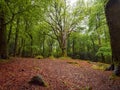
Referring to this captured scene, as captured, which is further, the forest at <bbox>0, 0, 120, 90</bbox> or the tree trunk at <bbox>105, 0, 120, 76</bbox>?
the forest at <bbox>0, 0, 120, 90</bbox>

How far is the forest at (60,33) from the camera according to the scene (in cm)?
1144

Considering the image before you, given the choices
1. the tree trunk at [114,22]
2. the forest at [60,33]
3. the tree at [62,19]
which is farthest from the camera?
the tree at [62,19]

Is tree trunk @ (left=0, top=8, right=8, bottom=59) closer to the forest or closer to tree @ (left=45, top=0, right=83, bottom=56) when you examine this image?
the forest

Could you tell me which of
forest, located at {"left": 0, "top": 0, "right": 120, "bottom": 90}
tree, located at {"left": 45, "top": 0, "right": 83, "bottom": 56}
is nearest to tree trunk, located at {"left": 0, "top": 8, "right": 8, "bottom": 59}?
forest, located at {"left": 0, "top": 0, "right": 120, "bottom": 90}

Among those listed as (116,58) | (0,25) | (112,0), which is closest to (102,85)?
(116,58)

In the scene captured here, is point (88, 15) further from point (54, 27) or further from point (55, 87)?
point (55, 87)

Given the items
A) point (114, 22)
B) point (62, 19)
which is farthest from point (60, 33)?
point (114, 22)

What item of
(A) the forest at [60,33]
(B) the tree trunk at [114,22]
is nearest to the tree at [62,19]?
(A) the forest at [60,33]

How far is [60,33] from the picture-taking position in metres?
33.3

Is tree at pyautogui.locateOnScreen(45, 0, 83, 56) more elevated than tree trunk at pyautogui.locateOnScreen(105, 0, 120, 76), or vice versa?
tree at pyautogui.locateOnScreen(45, 0, 83, 56)

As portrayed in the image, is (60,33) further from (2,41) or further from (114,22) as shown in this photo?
(114,22)

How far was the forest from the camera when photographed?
37.5 ft

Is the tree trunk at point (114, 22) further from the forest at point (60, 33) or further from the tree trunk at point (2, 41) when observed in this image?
the tree trunk at point (2, 41)

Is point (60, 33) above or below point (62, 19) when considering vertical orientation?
below
